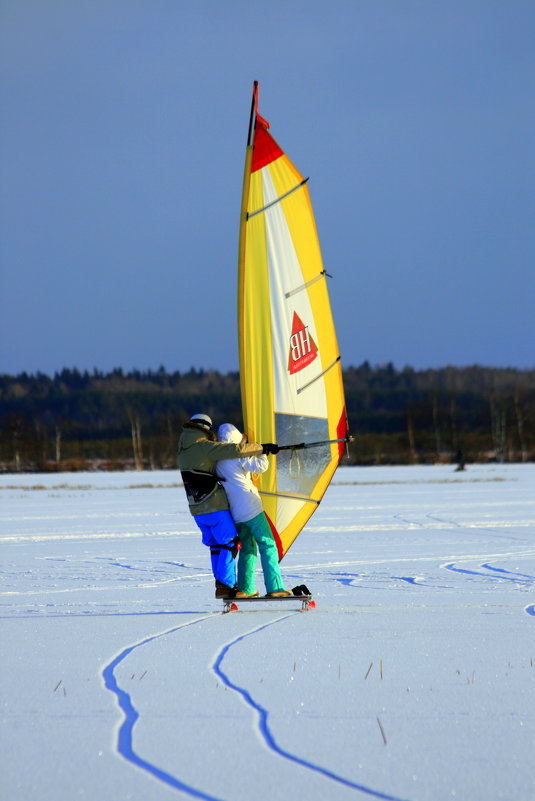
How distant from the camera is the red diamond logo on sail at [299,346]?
7.53 metres

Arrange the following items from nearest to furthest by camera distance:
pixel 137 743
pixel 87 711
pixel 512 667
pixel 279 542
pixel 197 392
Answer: pixel 137 743 < pixel 87 711 < pixel 512 667 < pixel 279 542 < pixel 197 392

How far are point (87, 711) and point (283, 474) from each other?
12.3 feet

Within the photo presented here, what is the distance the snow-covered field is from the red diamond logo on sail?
170 centimetres

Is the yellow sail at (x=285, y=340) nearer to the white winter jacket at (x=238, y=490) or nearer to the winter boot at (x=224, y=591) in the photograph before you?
the white winter jacket at (x=238, y=490)

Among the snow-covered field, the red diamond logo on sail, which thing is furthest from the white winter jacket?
the red diamond logo on sail

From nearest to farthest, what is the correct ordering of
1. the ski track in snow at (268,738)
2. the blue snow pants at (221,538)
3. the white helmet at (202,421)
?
the ski track in snow at (268,738) → the blue snow pants at (221,538) → the white helmet at (202,421)

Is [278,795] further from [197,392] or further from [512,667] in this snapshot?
[197,392]

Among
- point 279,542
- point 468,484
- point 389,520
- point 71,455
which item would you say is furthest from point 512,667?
point 71,455

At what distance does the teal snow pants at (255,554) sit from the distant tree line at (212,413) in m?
50.9

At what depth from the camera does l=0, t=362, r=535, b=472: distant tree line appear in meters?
73.6

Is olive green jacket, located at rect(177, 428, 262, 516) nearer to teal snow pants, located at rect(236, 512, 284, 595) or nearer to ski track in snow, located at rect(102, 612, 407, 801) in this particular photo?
teal snow pants, located at rect(236, 512, 284, 595)

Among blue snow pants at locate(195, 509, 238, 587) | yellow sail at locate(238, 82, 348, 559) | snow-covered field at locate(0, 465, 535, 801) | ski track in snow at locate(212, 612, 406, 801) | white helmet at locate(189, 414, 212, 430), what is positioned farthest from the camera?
yellow sail at locate(238, 82, 348, 559)

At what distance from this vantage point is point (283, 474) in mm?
7453

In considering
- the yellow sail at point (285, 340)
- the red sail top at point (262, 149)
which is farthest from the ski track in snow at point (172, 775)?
the red sail top at point (262, 149)
